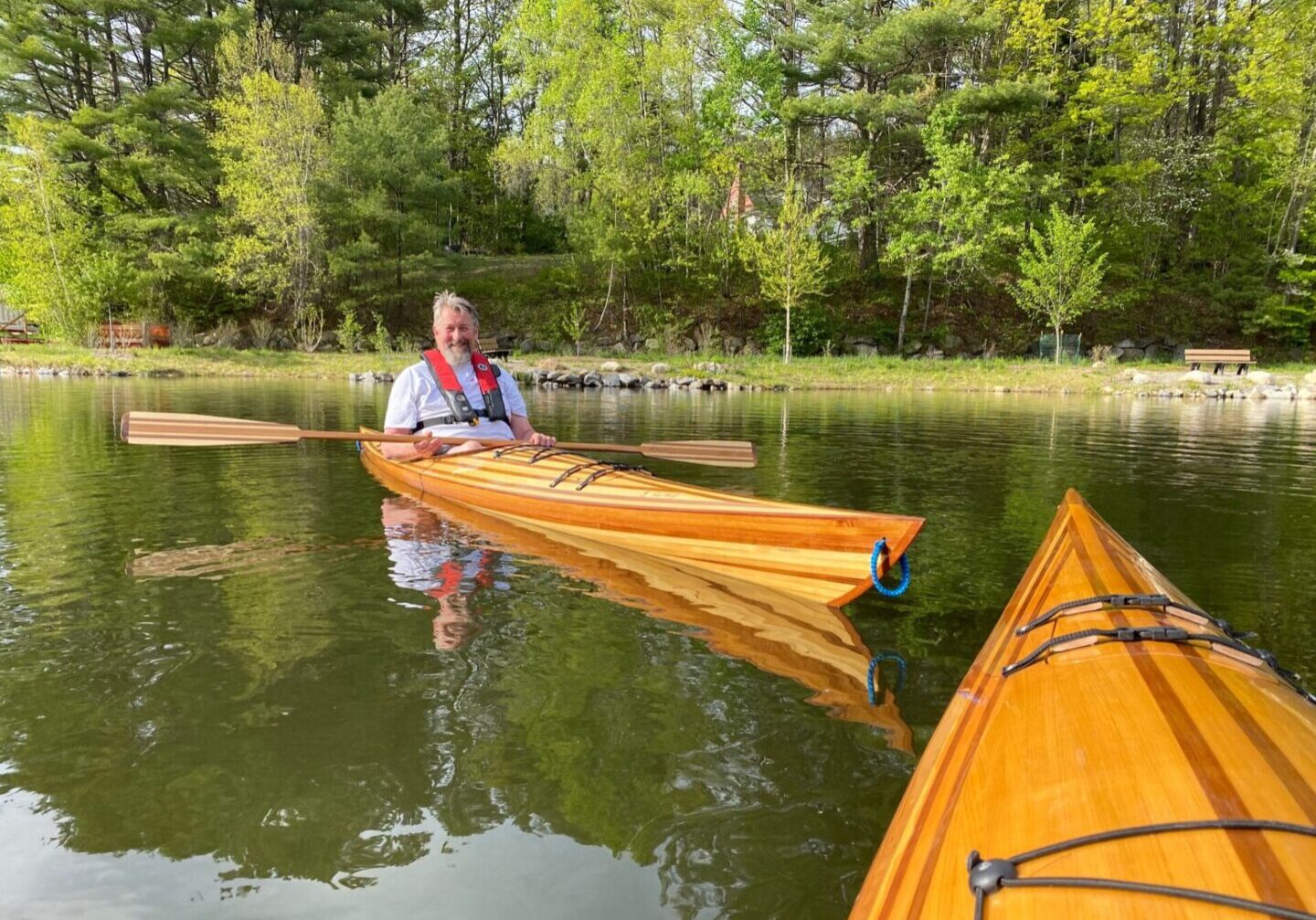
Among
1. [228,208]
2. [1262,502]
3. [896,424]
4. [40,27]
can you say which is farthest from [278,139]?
[1262,502]

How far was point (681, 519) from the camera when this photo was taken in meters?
4.29

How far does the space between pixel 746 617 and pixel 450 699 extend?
4.90ft

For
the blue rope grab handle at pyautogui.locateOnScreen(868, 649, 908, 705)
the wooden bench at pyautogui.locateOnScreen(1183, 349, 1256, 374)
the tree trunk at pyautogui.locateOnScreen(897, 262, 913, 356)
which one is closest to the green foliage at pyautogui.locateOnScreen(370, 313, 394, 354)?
the tree trunk at pyautogui.locateOnScreen(897, 262, 913, 356)

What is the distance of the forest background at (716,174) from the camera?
73.8 feet

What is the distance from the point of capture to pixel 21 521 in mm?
5164

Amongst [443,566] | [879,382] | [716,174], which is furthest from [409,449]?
[716,174]

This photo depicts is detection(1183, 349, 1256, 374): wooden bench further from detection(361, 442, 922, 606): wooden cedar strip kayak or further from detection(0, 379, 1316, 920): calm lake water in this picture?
detection(361, 442, 922, 606): wooden cedar strip kayak

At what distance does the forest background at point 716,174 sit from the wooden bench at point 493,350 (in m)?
1.72

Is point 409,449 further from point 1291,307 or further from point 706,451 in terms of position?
point 1291,307

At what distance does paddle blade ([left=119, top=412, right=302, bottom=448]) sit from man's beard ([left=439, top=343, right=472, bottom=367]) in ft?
4.15

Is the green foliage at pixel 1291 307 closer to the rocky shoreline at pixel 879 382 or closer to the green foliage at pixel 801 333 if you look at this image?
the rocky shoreline at pixel 879 382

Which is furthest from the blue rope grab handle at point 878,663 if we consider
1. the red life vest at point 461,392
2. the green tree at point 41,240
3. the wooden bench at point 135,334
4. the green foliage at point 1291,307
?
the green foliage at point 1291,307

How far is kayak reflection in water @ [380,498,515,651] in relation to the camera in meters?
3.59

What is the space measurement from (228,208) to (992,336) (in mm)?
24122
